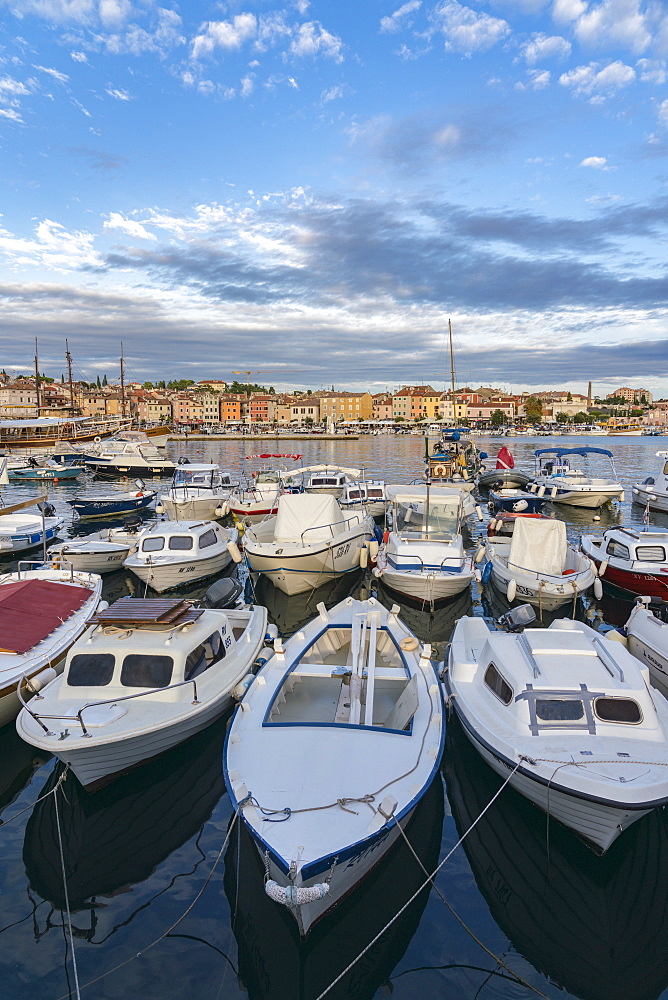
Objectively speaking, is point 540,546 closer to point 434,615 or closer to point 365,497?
point 434,615

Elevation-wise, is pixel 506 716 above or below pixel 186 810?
above

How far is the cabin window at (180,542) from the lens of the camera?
2028 cm


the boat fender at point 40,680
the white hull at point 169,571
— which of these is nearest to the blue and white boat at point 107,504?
the white hull at point 169,571

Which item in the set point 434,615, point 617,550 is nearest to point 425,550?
point 434,615

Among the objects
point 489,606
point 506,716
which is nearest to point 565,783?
point 506,716

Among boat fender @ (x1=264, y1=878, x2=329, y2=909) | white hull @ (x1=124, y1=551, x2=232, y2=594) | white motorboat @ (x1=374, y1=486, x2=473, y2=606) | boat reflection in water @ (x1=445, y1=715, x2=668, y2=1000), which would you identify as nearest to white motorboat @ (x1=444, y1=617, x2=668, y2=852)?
boat reflection in water @ (x1=445, y1=715, x2=668, y2=1000)

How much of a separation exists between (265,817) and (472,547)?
72.2 ft

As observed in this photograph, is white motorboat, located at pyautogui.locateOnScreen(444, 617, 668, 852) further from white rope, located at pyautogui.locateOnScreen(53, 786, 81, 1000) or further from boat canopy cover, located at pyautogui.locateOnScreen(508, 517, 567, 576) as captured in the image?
boat canopy cover, located at pyautogui.locateOnScreen(508, 517, 567, 576)

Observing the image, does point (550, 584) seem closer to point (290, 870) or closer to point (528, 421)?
point (290, 870)

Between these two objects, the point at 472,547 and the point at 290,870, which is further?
the point at 472,547

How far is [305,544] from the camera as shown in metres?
19.9

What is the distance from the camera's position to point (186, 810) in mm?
8711

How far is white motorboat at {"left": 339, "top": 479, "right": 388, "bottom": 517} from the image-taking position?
29261 mm

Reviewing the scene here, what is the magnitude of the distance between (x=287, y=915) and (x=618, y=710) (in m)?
5.22
